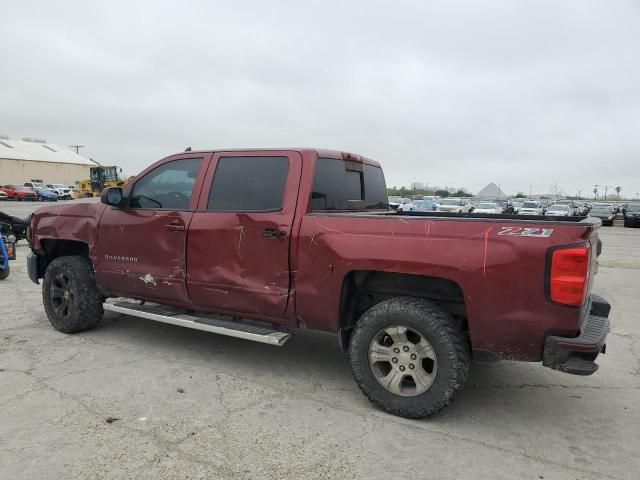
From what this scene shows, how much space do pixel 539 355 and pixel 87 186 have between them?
46.9 meters

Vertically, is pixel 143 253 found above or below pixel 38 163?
below

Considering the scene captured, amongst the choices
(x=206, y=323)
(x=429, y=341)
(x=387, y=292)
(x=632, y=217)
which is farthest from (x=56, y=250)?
(x=632, y=217)

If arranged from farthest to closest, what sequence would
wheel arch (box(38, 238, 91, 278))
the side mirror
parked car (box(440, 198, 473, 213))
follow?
1. parked car (box(440, 198, 473, 213))
2. wheel arch (box(38, 238, 91, 278))
3. the side mirror

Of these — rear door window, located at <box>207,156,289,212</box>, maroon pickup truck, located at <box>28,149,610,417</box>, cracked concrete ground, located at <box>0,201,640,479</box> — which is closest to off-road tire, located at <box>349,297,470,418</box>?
maroon pickup truck, located at <box>28,149,610,417</box>

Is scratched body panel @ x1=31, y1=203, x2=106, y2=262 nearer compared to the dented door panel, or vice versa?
Result: the dented door panel

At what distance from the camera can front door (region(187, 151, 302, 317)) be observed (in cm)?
391

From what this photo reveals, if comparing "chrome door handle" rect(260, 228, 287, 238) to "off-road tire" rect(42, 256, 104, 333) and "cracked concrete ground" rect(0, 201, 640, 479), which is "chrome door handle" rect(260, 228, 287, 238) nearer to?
"cracked concrete ground" rect(0, 201, 640, 479)

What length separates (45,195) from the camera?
4466cm

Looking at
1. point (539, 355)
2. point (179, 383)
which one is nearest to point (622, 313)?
point (539, 355)

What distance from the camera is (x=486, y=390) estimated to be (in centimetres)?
403

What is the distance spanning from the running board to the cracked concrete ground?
1.31ft

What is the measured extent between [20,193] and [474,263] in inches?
1913

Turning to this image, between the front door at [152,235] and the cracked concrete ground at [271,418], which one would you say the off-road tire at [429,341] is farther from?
the front door at [152,235]

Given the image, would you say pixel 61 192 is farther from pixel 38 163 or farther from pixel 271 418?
pixel 271 418
